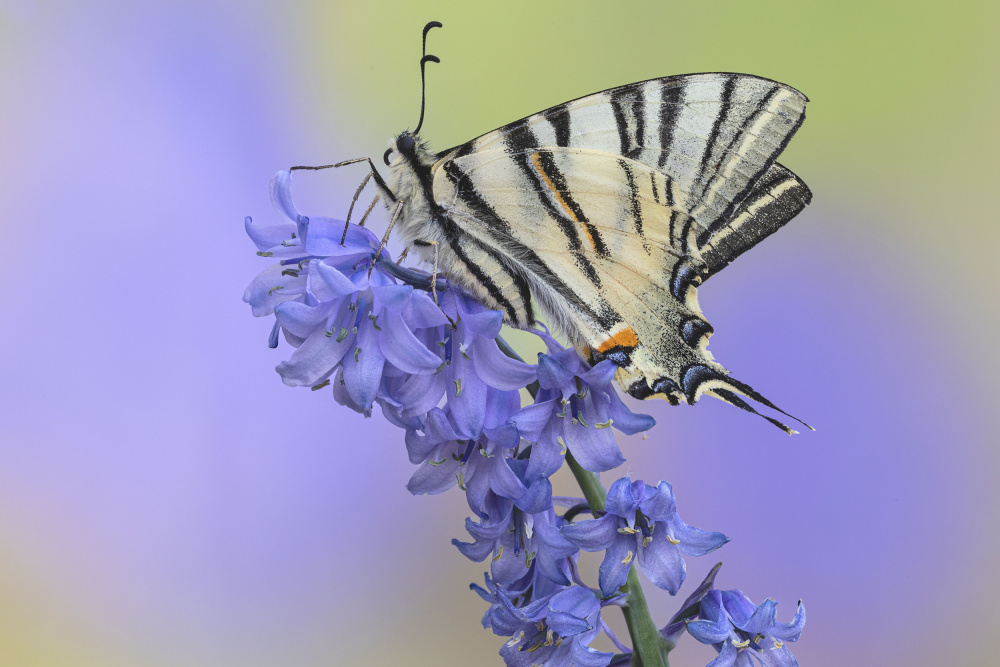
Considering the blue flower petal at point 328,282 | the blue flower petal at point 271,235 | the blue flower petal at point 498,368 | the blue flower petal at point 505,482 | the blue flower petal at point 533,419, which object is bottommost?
the blue flower petal at point 505,482

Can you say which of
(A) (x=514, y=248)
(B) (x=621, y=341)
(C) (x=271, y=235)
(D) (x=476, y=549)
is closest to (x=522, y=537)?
(D) (x=476, y=549)

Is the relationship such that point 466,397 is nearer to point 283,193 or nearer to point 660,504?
point 660,504

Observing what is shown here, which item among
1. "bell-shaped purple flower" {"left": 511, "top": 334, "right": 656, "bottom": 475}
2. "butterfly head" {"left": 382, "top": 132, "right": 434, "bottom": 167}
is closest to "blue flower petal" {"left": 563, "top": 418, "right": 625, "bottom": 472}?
"bell-shaped purple flower" {"left": 511, "top": 334, "right": 656, "bottom": 475}

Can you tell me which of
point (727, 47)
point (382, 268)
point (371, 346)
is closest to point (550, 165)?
point (382, 268)

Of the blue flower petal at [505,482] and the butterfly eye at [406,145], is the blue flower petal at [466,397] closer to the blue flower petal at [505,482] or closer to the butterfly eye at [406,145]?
the blue flower petal at [505,482]

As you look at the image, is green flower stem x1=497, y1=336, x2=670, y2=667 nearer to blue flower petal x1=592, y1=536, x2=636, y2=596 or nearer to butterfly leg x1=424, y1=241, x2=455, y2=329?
blue flower petal x1=592, y1=536, x2=636, y2=596

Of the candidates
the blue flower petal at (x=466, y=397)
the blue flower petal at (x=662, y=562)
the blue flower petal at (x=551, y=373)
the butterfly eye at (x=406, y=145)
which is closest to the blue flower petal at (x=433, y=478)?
the blue flower petal at (x=466, y=397)

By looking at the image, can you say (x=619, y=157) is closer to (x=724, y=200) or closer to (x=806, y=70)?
(x=724, y=200)

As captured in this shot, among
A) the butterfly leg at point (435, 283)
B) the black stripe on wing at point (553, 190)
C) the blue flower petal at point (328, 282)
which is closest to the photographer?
the blue flower petal at point (328, 282)
